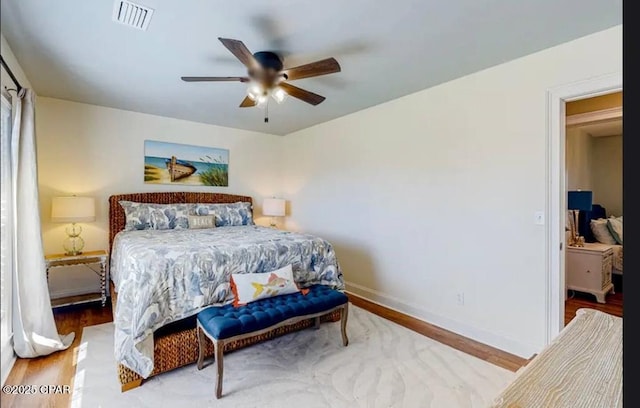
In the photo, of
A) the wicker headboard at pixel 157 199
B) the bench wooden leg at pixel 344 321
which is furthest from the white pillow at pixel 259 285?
the wicker headboard at pixel 157 199

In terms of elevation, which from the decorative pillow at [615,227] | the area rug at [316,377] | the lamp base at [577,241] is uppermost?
the decorative pillow at [615,227]

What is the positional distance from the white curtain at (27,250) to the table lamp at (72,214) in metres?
0.93

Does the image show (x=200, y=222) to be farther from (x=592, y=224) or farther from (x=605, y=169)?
(x=605, y=169)

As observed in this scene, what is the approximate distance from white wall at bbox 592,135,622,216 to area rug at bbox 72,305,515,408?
14.6 feet

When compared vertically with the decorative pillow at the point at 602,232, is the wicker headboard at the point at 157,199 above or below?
above

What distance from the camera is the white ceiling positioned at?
77.5 inches

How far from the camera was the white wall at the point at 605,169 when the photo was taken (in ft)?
16.7

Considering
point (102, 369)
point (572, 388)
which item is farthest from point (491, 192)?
point (102, 369)

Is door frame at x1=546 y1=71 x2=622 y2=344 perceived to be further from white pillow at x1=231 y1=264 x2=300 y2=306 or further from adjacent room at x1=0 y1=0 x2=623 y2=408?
white pillow at x1=231 y1=264 x2=300 y2=306

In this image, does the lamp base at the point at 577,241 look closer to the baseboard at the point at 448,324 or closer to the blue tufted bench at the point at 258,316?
the baseboard at the point at 448,324

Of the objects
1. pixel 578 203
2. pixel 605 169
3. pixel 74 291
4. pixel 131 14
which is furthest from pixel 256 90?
pixel 605 169

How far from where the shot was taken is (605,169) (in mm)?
5352

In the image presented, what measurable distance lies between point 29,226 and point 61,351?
1051 millimetres

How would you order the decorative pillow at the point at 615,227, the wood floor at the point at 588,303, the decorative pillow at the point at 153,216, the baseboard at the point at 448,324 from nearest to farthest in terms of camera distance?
the baseboard at the point at 448,324, the wood floor at the point at 588,303, the decorative pillow at the point at 153,216, the decorative pillow at the point at 615,227
